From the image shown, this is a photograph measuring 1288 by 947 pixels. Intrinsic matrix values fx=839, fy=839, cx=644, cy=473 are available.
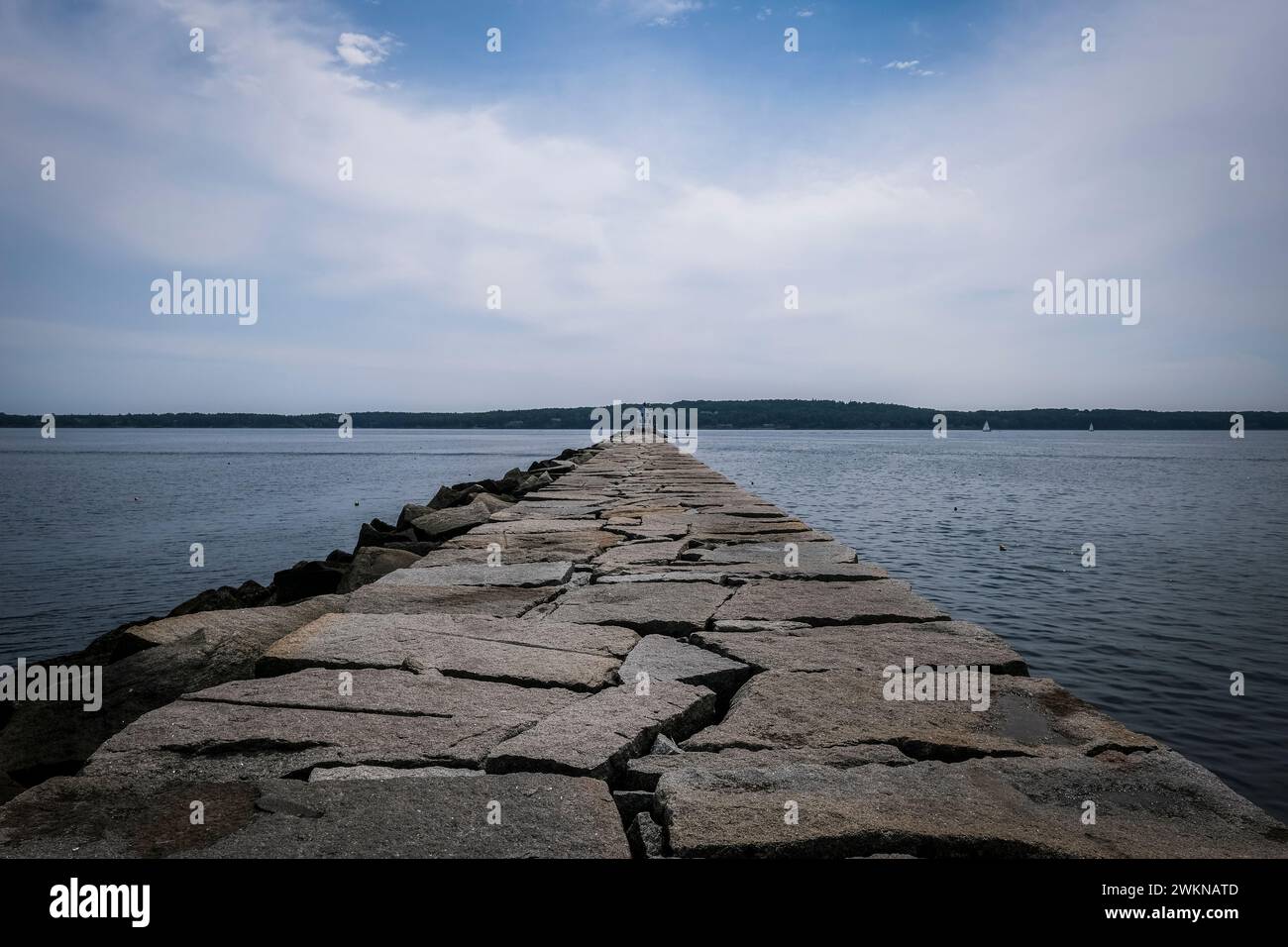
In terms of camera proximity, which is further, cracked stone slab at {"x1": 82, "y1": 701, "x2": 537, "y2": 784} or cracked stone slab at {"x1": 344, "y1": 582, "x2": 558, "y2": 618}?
cracked stone slab at {"x1": 344, "y1": 582, "x2": 558, "y2": 618}

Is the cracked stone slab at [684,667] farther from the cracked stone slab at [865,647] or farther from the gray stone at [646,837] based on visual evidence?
the gray stone at [646,837]

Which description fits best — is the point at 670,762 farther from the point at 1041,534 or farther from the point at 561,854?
the point at 1041,534

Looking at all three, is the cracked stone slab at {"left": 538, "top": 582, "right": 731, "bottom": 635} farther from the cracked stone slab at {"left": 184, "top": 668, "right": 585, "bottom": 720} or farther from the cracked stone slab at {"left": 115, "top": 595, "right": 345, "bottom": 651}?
the cracked stone slab at {"left": 115, "top": 595, "right": 345, "bottom": 651}

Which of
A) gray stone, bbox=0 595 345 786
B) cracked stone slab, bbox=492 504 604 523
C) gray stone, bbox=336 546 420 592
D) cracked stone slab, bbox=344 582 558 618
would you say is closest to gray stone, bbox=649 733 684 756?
cracked stone slab, bbox=344 582 558 618

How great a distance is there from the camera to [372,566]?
5.61m

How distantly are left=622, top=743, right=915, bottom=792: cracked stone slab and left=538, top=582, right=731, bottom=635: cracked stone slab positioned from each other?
3.33ft

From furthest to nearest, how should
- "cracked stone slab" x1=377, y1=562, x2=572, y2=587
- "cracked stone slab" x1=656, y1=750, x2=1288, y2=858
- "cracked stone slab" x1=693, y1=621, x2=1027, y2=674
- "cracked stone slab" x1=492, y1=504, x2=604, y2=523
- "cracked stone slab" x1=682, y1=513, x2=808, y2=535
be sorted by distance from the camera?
1. "cracked stone slab" x1=492, y1=504, x2=604, y2=523
2. "cracked stone slab" x1=682, y1=513, x2=808, y2=535
3. "cracked stone slab" x1=377, y1=562, x2=572, y2=587
4. "cracked stone slab" x1=693, y1=621, x2=1027, y2=674
5. "cracked stone slab" x1=656, y1=750, x2=1288, y2=858

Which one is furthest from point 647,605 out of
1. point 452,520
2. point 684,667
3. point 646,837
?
point 452,520

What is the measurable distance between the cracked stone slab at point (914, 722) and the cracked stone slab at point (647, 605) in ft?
2.13

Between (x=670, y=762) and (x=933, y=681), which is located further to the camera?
(x=933, y=681)

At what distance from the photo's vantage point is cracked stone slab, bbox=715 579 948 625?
10.1ft
